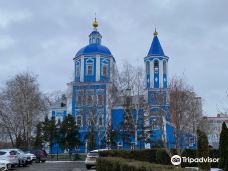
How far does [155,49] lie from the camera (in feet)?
218

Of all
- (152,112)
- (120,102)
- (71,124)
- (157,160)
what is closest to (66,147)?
(71,124)

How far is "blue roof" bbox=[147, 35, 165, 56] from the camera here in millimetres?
65637

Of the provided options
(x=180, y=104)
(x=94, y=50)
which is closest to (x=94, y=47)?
(x=94, y=50)

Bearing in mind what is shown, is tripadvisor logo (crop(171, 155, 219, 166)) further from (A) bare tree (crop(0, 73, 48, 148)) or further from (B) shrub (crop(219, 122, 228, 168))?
(A) bare tree (crop(0, 73, 48, 148))

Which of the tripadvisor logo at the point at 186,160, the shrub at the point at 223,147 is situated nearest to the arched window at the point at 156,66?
the tripadvisor logo at the point at 186,160

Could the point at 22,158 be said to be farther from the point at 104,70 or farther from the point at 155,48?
the point at 155,48

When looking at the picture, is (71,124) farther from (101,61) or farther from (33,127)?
(101,61)

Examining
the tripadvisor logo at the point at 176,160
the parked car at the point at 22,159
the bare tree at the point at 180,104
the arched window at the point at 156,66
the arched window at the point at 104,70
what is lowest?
the parked car at the point at 22,159

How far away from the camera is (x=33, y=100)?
5331cm

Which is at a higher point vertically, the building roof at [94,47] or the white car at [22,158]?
the building roof at [94,47]

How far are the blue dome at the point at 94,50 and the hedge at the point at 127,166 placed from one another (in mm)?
43575

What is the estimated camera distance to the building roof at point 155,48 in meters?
65.7

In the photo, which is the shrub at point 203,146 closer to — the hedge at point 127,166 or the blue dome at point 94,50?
the hedge at point 127,166

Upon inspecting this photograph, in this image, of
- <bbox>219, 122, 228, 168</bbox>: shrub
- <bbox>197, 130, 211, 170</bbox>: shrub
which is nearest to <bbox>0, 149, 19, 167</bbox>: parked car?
<bbox>197, 130, 211, 170</bbox>: shrub
